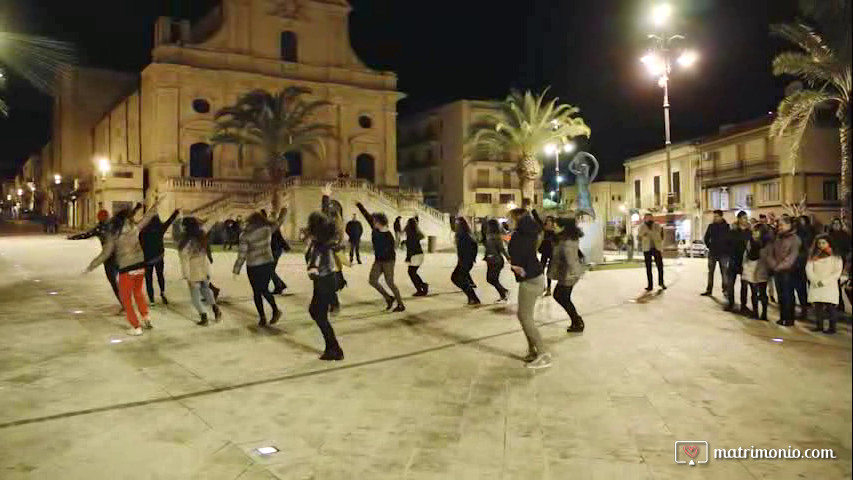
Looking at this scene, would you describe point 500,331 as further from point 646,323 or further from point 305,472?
point 305,472

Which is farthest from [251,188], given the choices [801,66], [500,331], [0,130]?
[0,130]

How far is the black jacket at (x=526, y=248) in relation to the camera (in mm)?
7301

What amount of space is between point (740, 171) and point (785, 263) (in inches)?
1413

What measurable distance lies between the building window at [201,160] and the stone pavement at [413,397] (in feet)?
116

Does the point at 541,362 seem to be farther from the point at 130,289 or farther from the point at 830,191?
the point at 830,191

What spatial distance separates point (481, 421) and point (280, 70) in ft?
148

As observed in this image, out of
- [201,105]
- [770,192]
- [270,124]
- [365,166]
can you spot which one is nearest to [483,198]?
[365,166]

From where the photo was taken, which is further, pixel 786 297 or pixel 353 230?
pixel 353 230

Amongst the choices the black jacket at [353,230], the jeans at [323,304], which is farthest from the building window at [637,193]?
the jeans at [323,304]

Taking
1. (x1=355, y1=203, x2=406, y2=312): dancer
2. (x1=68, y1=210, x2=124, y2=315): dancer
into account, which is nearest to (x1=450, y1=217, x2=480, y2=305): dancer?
(x1=355, y1=203, x2=406, y2=312): dancer

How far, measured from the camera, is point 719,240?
1176 cm

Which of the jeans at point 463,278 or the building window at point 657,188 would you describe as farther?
the building window at point 657,188

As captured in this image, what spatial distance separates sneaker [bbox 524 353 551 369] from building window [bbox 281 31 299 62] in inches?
1737
